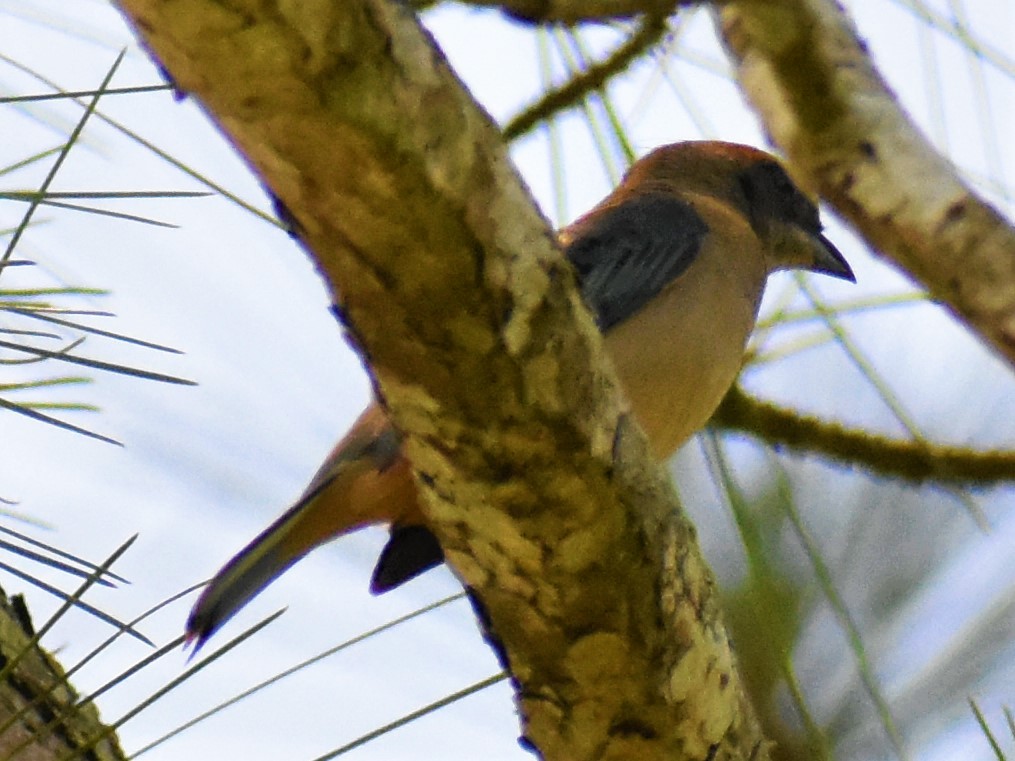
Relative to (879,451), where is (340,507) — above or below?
above

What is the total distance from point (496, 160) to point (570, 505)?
408 mm

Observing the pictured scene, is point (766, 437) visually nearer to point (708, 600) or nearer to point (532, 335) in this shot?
point (708, 600)

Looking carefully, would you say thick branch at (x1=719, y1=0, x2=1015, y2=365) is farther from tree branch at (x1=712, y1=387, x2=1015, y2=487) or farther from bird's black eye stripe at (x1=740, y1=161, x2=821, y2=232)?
bird's black eye stripe at (x1=740, y1=161, x2=821, y2=232)

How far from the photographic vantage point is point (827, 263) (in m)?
3.64

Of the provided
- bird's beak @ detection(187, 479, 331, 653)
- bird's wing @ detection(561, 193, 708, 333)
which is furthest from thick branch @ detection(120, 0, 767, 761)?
bird's wing @ detection(561, 193, 708, 333)

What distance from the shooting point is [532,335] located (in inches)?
57.6

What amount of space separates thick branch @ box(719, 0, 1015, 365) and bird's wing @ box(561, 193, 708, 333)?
289mm

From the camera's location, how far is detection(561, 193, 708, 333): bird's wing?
2.76 meters

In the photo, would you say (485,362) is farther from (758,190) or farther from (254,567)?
(758,190)

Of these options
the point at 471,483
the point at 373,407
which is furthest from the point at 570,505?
the point at 373,407

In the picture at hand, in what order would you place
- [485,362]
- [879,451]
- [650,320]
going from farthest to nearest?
[650,320] → [879,451] → [485,362]

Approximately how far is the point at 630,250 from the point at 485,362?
4.87 feet

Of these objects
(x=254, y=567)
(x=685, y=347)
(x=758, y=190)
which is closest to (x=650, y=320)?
(x=685, y=347)

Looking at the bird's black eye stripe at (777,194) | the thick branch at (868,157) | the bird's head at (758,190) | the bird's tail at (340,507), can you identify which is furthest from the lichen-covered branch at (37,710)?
the bird's black eye stripe at (777,194)
